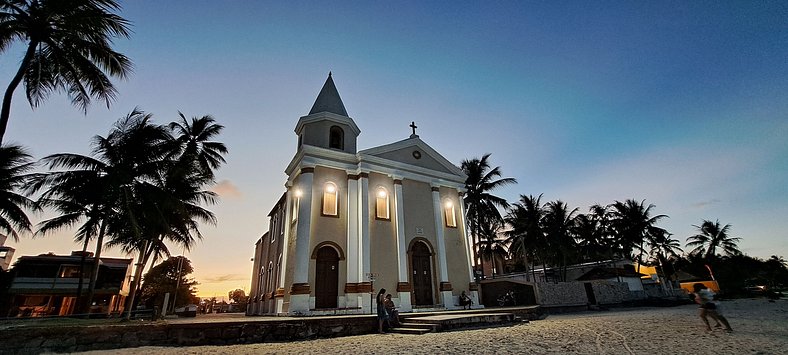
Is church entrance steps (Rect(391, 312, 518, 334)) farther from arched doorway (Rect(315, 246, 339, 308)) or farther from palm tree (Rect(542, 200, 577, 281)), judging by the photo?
palm tree (Rect(542, 200, 577, 281))

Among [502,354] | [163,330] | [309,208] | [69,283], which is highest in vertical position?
[309,208]

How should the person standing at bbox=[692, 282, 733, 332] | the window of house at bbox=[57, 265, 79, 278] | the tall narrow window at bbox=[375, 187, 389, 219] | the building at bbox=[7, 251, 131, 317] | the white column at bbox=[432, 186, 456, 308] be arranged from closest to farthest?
1. the person standing at bbox=[692, 282, 733, 332]
2. the white column at bbox=[432, 186, 456, 308]
3. the tall narrow window at bbox=[375, 187, 389, 219]
4. the building at bbox=[7, 251, 131, 317]
5. the window of house at bbox=[57, 265, 79, 278]

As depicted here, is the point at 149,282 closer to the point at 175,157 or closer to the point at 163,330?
the point at 175,157

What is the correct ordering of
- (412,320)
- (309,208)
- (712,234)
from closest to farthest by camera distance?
1. (412,320)
2. (309,208)
3. (712,234)

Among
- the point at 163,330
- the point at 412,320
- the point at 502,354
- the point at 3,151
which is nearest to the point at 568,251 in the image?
the point at 412,320

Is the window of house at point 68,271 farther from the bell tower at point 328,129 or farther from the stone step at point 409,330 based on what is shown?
the stone step at point 409,330

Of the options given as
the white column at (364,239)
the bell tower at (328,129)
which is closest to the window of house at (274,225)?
the bell tower at (328,129)

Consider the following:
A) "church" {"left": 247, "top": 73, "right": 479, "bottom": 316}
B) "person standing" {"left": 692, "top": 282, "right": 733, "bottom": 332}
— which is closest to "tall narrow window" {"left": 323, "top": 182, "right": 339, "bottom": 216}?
"church" {"left": 247, "top": 73, "right": 479, "bottom": 316}

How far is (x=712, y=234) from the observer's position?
44.4 metres

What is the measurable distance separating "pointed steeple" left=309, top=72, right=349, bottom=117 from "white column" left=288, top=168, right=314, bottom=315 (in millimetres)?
4897

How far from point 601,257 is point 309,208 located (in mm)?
34359

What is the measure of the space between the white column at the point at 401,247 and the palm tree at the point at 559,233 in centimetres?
1900

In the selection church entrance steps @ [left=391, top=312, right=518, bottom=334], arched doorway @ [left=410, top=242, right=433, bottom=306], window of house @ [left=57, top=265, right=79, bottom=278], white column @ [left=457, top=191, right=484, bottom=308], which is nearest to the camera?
church entrance steps @ [left=391, top=312, right=518, bottom=334]

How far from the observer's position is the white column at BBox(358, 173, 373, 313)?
15.4 meters
